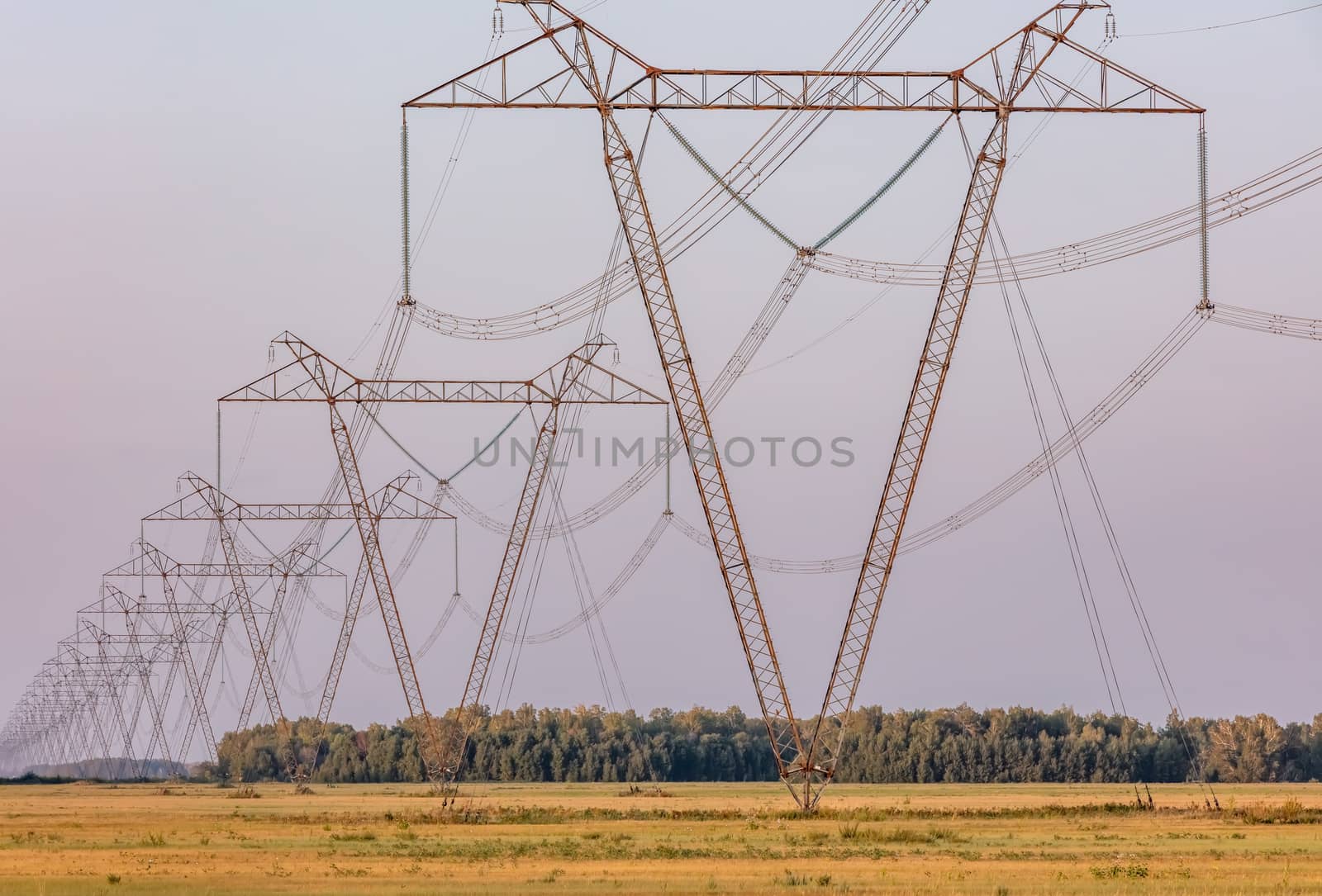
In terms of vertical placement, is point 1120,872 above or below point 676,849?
below

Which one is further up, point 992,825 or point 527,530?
point 527,530

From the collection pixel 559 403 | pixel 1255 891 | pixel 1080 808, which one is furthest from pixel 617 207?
pixel 1255 891

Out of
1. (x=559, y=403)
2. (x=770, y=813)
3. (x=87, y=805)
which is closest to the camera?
(x=770, y=813)

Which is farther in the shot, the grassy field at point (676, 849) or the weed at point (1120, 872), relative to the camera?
the weed at point (1120, 872)

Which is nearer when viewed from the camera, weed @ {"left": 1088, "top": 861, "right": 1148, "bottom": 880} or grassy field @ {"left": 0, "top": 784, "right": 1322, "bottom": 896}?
grassy field @ {"left": 0, "top": 784, "right": 1322, "bottom": 896}

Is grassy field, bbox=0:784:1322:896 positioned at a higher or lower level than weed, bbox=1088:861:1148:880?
higher

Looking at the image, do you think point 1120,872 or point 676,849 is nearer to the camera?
point 1120,872

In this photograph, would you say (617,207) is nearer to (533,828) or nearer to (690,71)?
(690,71)

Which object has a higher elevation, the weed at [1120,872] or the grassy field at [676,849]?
the grassy field at [676,849]
